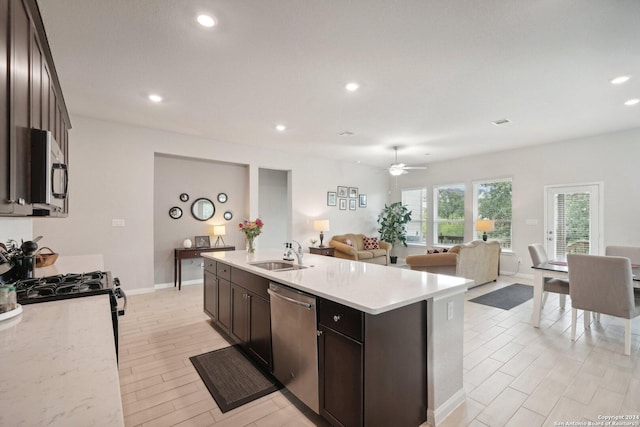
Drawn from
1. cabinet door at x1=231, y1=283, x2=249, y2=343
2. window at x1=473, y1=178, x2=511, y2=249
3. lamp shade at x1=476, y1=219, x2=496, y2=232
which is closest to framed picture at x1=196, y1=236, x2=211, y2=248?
cabinet door at x1=231, y1=283, x2=249, y2=343

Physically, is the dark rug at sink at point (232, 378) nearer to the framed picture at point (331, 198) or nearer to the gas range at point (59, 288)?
the gas range at point (59, 288)

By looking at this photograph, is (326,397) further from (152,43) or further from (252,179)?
(252,179)

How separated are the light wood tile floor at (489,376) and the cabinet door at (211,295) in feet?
0.56

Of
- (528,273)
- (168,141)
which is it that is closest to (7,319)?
(168,141)

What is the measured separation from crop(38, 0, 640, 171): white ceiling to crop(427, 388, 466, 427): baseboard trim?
8.86 ft

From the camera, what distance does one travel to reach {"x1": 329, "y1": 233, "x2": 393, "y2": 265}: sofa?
674 cm

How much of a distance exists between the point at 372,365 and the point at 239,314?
1.64 meters

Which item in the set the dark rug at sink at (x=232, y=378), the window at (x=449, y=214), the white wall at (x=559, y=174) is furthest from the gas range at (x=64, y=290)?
the window at (x=449, y=214)

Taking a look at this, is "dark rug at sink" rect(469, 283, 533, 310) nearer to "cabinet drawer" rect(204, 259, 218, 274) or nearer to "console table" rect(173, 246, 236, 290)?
"cabinet drawer" rect(204, 259, 218, 274)

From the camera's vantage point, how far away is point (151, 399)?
6.98ft

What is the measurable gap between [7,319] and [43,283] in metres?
0.72

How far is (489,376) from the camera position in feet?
7.86

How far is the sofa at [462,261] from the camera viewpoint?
15.9 ft

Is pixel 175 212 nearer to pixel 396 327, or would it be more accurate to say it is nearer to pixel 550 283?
pixel 396 327
